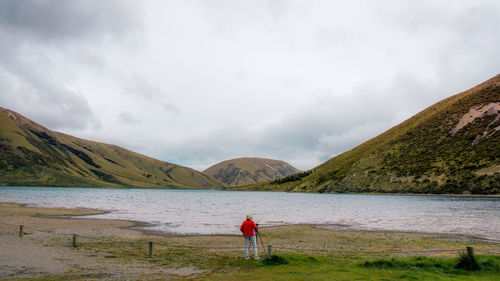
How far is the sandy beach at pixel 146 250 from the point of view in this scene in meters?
18.5

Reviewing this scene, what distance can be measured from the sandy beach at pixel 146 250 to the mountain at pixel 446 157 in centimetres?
10742

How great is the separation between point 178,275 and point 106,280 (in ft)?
12.4

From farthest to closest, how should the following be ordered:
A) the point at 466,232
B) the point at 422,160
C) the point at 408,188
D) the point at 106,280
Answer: the point at 422,160 < the point at 408,188 < the point at 466,232 < the point at 106,280

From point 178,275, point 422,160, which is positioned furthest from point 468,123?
point 178,275

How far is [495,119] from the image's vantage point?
507 feet

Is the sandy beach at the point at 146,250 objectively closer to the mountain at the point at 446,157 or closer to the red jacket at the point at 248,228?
the red jacket at the point at 248,228

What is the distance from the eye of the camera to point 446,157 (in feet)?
488

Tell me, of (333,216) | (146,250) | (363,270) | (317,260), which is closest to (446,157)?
(333,216)

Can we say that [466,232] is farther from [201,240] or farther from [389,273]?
[201,240]

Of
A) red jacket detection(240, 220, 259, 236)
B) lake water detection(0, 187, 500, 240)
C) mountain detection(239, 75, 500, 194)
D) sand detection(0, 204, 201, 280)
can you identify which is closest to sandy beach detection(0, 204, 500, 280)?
sand detection(0, 204, 201, 280)

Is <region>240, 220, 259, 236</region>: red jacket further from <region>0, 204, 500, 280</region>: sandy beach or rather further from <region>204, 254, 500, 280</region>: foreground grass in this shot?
<region>0, 204, 500, 280</region>: sandy beach

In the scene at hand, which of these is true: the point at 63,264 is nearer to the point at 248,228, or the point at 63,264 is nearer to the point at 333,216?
the point at 248,228

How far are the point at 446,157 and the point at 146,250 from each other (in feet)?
523

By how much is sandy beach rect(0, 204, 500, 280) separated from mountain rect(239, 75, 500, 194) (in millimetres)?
107415
